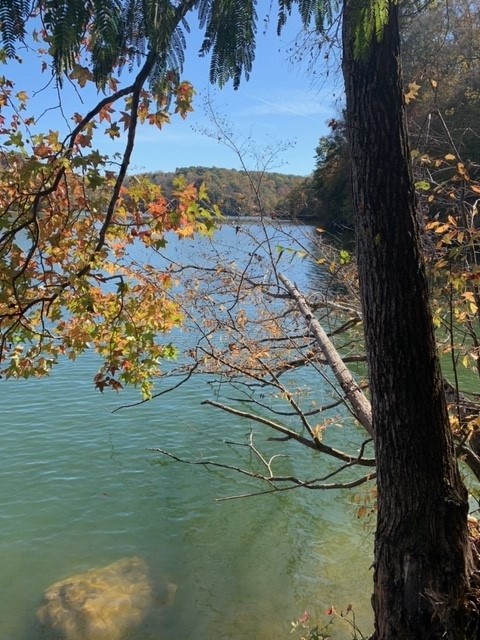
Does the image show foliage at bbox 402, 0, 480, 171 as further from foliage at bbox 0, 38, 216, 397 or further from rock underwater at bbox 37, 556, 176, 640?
rock underwater at bbox 37, 556, 176, 640

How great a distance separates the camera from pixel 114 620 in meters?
5.32

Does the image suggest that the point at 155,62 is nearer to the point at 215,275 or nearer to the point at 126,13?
the point at 126,13

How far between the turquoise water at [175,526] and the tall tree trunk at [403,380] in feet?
9.30

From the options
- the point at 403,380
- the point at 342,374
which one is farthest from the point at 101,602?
the point at 403,380

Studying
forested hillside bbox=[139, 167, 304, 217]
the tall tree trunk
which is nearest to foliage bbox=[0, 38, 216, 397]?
the tall tree trunk

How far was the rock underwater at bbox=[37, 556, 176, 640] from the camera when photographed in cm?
520

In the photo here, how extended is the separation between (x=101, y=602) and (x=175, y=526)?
173 centimetres

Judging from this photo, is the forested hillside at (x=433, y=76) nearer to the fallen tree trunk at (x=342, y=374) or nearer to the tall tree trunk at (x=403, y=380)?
the tall tree trunk at (x=403, y=380)

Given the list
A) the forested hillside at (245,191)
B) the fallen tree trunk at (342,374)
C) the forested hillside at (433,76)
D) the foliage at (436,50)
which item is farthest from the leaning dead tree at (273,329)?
the foliage at (436,50)

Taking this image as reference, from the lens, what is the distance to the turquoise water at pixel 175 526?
554 cm

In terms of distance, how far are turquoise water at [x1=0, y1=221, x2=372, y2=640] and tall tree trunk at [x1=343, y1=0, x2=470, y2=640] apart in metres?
2.84

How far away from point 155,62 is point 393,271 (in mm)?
1518

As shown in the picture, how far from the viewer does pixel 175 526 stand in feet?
23.5

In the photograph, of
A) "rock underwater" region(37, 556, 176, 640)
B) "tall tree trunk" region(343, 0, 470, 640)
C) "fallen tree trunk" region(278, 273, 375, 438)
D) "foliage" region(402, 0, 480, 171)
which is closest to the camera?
"tall tree trunk" region(343, 0, 470, 640)
